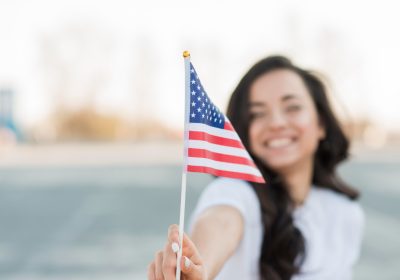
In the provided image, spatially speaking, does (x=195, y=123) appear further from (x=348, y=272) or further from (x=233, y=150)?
(x=348, y=272)

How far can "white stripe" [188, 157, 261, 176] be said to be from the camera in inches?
67.4

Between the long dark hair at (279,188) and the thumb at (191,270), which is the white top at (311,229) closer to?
the long dark hair at (279,188)

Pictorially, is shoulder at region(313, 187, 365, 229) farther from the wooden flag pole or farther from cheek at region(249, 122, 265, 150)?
the wooden flag pole

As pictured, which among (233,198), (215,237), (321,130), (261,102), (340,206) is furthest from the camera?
(321,130)

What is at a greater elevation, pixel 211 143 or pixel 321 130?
pixel 211 143

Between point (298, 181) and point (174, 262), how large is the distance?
3.50 ft

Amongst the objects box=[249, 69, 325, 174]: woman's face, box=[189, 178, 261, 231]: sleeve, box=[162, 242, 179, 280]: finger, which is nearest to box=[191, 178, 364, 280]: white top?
box=[189, 178, 261, 231]: sleeve

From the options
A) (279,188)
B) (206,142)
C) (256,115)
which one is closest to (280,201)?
(279,188)

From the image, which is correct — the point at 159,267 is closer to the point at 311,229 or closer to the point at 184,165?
the point at 184,165

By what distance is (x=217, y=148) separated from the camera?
1771 mm

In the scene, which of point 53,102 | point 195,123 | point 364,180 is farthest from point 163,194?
point 53,102

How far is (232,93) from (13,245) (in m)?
5.84

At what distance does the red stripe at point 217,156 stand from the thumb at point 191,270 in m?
0.26

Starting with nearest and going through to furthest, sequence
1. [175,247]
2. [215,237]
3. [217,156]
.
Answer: [175,247]
[217,156]
[215,237]
